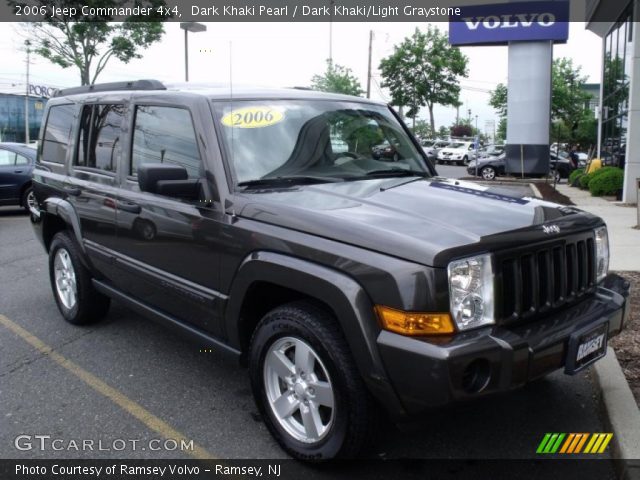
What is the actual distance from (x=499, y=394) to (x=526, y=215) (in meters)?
0.99

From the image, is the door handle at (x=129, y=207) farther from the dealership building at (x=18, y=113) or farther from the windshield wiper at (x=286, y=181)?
the dealership building at (x=18, y=113)

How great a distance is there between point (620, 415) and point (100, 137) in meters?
3.95

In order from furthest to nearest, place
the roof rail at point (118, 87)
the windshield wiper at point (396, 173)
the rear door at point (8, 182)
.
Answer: the rear door at point (8, 182) < the roof rail at point (118, 87) < the windshield wiper at point (396, 173)

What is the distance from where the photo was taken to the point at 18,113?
5419 cm

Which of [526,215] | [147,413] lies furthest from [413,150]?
[147,413]

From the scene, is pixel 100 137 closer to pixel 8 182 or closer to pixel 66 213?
pixel 66 213

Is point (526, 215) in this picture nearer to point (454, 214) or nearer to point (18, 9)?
point (454, 214)

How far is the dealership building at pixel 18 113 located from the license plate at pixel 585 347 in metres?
54.3

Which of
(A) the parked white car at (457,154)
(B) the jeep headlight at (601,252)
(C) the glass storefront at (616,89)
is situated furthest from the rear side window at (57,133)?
(A) the parked white car at (457,154)

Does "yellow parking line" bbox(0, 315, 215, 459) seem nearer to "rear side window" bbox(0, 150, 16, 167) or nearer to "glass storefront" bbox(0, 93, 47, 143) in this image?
"rear side window" bbox(0, 150, 16, 167)

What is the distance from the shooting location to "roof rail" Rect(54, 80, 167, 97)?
170 inches

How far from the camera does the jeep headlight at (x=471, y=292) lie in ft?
8.52

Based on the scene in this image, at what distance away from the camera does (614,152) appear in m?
19.5

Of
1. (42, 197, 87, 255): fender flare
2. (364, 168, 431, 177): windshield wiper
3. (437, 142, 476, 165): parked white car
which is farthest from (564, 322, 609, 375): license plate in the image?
(437, 142, 476, 165): parked white car
